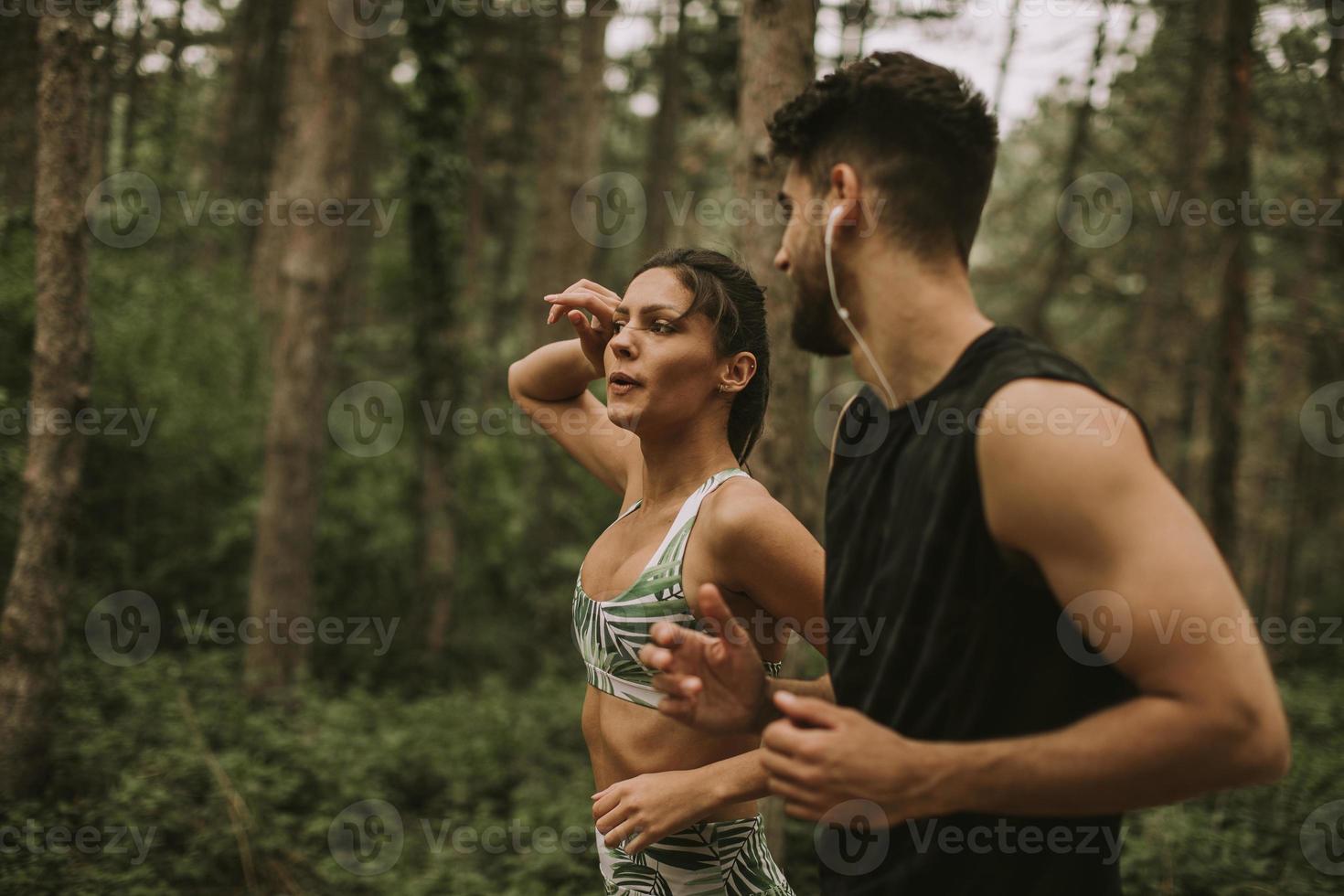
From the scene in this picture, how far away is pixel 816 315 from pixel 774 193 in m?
3.11

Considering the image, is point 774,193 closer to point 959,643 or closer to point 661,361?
point 661,361

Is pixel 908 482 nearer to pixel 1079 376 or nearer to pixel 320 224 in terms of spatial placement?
pixel 1079 376

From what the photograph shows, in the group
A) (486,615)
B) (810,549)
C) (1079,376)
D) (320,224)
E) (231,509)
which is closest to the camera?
(1079,376)

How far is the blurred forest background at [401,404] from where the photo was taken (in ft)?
18.7

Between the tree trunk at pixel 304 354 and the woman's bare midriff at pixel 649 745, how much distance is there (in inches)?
281

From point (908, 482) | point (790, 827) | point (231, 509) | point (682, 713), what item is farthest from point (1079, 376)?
point (231, 509)

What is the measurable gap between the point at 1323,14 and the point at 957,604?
1190 cm

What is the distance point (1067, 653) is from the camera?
1.52 meters

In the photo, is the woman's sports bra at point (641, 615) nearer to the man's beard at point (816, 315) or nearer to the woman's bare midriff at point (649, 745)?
the woman's bare midriff at point (649, 745)

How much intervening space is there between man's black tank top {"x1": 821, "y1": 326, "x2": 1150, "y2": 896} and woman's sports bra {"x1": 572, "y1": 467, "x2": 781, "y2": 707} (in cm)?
→ 77

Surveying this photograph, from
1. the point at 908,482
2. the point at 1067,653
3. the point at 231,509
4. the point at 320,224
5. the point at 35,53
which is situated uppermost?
the point at 35,53

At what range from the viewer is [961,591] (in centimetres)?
156

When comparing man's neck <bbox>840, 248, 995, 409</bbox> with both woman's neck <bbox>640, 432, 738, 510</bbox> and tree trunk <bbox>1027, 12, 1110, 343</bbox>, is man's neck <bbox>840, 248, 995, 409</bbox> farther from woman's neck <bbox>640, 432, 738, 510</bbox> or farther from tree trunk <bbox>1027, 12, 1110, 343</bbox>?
tree trunk <bbox>1027, 12, 1110, 343</bbox>

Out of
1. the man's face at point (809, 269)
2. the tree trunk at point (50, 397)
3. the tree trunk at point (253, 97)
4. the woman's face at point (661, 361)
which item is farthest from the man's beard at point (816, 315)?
the tree trunk at point (253, 97)
